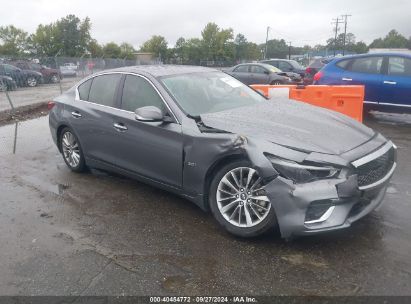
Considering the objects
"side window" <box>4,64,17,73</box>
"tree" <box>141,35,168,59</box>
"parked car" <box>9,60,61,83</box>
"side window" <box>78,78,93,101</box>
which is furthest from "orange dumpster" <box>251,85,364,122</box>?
"tree" <box>141,35,168,59</box>

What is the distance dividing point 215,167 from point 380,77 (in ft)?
21.9

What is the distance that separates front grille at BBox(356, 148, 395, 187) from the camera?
347cm

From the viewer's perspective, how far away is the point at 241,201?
3.75m

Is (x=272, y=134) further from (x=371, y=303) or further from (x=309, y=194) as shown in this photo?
(x=371, y=303)

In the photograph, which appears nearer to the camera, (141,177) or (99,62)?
Result: (141,177)

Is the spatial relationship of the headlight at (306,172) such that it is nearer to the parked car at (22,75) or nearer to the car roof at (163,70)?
the car roof at (163,70)

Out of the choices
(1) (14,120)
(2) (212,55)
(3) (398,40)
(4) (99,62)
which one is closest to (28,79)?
(4) (99,62)

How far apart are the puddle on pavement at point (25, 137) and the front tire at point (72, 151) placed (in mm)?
1888

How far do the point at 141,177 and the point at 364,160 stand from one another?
8.00 feet

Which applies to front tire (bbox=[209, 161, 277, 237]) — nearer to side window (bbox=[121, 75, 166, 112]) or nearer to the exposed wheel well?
the exposed wheel well

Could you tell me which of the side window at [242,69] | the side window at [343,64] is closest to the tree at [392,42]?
the side window at [242,69]

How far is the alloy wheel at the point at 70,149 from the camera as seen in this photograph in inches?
231

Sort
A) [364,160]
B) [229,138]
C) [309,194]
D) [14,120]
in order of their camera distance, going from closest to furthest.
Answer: [309,194], [364,160], [229,138], [14,120]

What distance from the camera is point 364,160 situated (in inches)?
138
